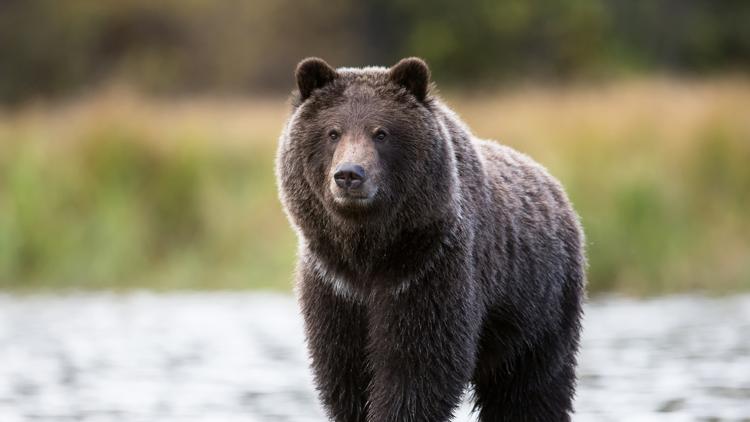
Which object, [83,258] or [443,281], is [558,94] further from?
[443,281]

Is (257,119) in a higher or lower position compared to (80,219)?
higher

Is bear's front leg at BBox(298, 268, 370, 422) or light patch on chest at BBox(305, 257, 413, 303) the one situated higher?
light patch on chest at BBox(305, 257, 413, 303)

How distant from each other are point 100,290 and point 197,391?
6257 mm

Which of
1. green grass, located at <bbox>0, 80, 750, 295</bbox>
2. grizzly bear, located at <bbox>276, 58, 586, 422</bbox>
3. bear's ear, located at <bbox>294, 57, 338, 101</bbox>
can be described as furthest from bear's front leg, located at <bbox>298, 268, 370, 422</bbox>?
green grass, located at <bbox>0, 80, 750, 295</bbox>

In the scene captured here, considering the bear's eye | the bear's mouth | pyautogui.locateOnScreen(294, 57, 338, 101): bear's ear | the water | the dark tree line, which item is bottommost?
the water

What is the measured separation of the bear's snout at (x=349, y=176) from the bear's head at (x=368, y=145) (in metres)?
0.02

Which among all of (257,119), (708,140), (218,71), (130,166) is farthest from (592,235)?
(218,71)

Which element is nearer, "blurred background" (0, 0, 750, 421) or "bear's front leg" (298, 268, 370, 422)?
"bear's front leg" (298, 268, 370, 422)

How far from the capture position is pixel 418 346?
6.36 meters

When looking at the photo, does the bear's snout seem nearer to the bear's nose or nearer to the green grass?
the bear's nose

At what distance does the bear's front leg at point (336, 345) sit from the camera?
21.5ft

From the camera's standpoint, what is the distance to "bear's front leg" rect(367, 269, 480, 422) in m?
6.36

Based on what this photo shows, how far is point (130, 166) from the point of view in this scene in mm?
15922

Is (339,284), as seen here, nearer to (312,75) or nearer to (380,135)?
(380,135)
